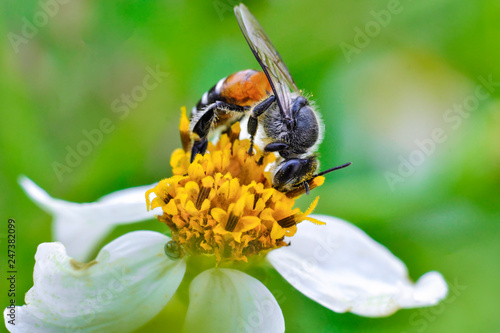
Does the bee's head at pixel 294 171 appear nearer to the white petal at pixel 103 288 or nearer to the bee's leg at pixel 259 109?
the bee's leg at pixel 259 109

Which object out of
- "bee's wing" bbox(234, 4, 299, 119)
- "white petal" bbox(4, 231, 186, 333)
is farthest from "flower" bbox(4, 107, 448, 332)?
"bee's wing" bbox(234, 4, 299, 119)

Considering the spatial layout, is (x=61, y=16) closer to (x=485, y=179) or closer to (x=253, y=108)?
(x=253, y=108)

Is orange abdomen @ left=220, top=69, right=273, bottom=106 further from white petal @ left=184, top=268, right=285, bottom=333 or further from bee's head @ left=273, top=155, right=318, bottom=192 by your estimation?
white petal @ left=184, top=268, right=285, bottom=333

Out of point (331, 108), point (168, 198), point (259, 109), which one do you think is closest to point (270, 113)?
point (259, 109)

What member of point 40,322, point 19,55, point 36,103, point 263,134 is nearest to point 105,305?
point 40,322

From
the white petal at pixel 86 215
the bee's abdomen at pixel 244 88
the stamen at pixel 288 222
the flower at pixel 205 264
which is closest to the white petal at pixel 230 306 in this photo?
the flower at pixel 205 264

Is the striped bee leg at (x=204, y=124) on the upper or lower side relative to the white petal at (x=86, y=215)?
upper
